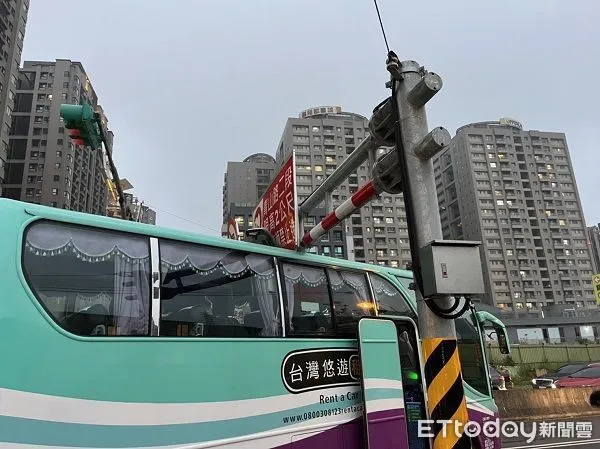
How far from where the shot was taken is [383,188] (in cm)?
524

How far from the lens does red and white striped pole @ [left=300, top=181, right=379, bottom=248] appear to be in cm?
540

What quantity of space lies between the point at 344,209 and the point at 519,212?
105749 mm

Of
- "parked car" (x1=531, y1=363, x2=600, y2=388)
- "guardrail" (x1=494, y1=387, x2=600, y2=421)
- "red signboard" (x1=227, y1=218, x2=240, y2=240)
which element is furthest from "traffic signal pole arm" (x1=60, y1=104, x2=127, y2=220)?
"parked car" (x1=531, y1=363, x2=600, y2=388)

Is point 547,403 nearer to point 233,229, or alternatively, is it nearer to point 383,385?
point 383,385

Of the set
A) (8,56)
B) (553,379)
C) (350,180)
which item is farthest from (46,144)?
(553,379)

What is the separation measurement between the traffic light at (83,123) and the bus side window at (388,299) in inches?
179

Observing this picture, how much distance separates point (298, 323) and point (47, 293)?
2513mm

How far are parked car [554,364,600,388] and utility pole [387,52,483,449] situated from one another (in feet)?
45.6

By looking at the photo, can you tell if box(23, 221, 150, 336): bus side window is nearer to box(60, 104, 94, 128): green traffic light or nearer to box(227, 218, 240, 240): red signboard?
box(227, 218, 240, 240): red signboard

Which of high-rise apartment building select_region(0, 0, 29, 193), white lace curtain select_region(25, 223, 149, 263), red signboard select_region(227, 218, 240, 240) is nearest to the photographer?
white lace curtain select_region(25, 223, 149, 263)

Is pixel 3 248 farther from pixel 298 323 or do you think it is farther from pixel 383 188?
pixel 383 188

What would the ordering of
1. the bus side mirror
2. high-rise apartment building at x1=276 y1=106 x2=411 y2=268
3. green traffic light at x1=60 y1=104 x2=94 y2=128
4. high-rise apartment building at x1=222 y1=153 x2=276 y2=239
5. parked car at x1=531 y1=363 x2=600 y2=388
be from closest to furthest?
green traffic light at x1=60 y1=104 x2=94 y2=128, the bus side mirror, parked car at x1=531 y1=363 x2=600 y2=388, high-rise apartment building at x1=276 y1=106 x2=411 y2=268, high-rise apartment building at x1=222 y1=153 x2=276 y2=239

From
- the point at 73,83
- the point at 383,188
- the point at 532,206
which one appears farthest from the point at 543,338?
the point at 73,83

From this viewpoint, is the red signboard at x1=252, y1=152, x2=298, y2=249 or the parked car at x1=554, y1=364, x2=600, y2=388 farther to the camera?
the parked car at x1=554, y1=364, x2=600, y2=388
